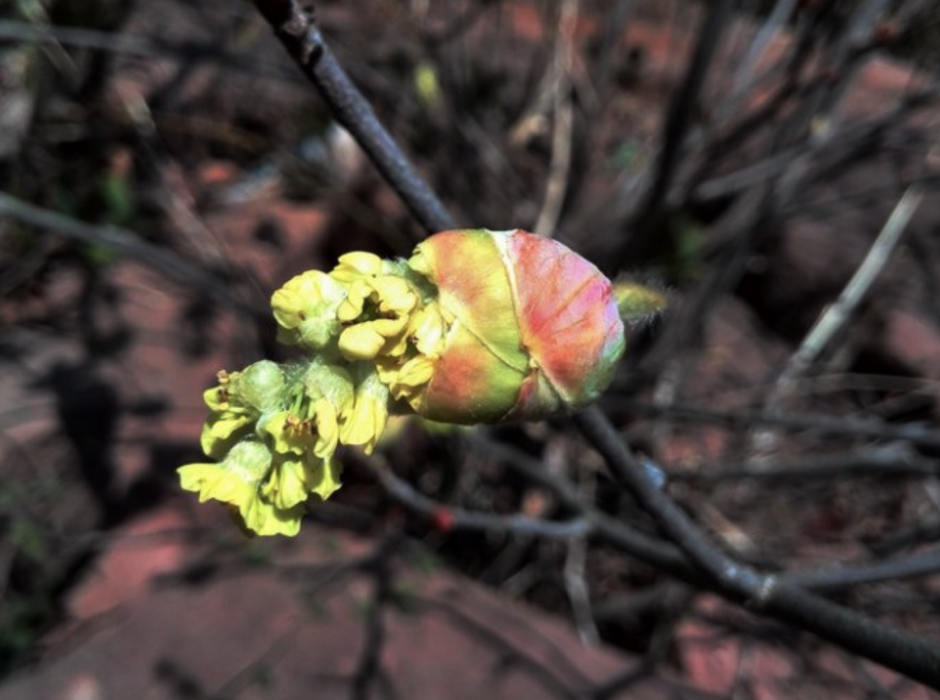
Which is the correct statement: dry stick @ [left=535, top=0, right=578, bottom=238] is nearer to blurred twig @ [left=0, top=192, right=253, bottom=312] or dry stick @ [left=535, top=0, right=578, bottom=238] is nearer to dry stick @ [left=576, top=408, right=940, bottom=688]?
blurred twig @ [left=0, top=192, right=253, bottom=312]

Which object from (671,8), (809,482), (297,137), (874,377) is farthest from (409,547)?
(671,8)

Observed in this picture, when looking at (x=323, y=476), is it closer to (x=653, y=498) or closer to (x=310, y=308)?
(x=310, y=308)

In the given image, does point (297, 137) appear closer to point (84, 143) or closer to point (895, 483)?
point (84, 143)

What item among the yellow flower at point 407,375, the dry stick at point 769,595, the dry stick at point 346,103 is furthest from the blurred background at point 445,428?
the yellow flower at point 407,375

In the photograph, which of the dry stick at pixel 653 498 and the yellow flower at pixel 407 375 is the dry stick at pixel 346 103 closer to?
the dry stick at pixel 653 498

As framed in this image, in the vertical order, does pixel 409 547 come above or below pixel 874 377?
below

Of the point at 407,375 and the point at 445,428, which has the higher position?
the point at 407,375

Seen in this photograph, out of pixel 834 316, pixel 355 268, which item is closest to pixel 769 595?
pixel 355 268
